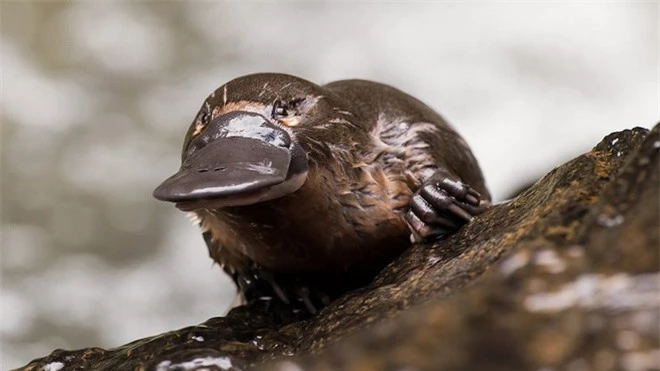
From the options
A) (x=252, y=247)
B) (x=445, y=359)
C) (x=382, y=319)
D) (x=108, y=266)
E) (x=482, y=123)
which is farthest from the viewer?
(x=482, y=123)

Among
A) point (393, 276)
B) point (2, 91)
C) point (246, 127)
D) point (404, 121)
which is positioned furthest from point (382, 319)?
point (2, 91)

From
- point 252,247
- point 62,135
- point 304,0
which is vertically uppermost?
point 304,0

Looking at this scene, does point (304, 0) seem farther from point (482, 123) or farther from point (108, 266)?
point (108, 266)

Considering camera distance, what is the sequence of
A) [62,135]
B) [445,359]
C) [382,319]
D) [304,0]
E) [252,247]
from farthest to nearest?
[304,0], [62,135], [252,247], [382,319], [445,359]

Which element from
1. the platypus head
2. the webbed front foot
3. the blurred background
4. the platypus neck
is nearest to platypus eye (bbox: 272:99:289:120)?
the platypus head

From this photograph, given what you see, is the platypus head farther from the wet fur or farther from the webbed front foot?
the webbed front foot

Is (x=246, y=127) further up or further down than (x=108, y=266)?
further down

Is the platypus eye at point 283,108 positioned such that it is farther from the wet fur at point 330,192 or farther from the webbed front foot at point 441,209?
the webbed front foot at point 441,209
